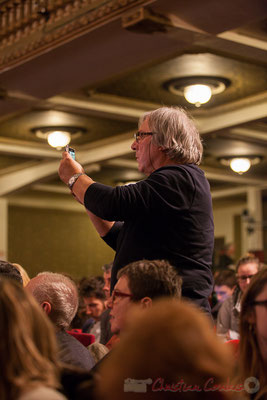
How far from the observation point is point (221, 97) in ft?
27.1

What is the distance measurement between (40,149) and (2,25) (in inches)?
167

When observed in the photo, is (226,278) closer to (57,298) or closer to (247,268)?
(247,268)

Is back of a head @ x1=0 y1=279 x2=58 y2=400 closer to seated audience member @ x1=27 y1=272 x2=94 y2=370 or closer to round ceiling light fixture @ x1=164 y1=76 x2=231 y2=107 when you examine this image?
seated audience member @ x1=27 y1=272 x2=94 y2=370

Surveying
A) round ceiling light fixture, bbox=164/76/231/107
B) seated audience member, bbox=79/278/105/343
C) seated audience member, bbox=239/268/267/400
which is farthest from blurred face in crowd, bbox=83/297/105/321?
seated audience member, bbox=239/268/267/400

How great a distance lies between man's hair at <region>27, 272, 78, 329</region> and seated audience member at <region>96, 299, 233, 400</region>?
1497 millimetres

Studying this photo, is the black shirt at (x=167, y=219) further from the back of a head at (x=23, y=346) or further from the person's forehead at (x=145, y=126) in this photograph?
the back of a head at (x=23, y=346)

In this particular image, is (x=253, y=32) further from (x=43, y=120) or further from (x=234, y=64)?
(x=43, y=120)

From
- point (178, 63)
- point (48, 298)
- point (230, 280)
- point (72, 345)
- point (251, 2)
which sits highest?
point (178, 63)

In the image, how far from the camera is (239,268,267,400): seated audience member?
69.3 inches

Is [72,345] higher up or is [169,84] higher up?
[169,84]

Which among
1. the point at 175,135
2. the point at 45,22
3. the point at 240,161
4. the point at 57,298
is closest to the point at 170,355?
the point at 175,135

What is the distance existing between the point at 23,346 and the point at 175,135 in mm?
1325

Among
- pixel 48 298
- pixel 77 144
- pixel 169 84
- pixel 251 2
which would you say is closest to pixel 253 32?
pixel 251 2

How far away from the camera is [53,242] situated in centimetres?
1599
